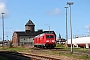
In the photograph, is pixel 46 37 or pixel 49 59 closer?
pixel 49 59

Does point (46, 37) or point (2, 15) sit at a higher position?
point (2, 15)

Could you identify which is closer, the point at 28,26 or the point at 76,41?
the point at 76,41

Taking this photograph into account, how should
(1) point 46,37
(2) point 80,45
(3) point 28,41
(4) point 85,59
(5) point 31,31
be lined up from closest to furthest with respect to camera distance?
(4) point 85,59
(1) point 46,37
(2) point 80,45
(3) point 28,41
(5) point 31,31

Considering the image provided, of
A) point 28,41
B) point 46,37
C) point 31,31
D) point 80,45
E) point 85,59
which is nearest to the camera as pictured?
point 85,59

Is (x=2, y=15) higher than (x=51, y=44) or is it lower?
higher

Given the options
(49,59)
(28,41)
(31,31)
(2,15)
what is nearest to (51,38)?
(2,15)

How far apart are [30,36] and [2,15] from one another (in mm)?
49674

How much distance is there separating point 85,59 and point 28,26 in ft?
346

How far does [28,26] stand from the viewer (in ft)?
422

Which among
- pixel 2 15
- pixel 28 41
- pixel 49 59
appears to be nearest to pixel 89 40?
pixel 2 15

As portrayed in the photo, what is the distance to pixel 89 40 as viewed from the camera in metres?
55.3

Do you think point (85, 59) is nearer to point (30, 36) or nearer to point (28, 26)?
point (30, 36)

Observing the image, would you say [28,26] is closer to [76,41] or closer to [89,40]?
[76,41]

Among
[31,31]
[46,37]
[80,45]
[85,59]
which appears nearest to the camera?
[85,59]
